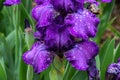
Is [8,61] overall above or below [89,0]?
below

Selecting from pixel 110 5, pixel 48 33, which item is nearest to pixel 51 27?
pixel 48 33

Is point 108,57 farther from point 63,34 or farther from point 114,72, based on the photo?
point 63,34

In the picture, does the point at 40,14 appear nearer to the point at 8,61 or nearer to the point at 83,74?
the point at 83,74

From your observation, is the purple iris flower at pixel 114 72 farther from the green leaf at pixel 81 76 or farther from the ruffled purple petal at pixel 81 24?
the ruffled purple petal at pixel 81 24

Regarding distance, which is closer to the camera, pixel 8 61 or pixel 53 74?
pixel 53 74

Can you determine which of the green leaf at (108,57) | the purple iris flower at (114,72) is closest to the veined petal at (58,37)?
the purple iris flower at (114,72)

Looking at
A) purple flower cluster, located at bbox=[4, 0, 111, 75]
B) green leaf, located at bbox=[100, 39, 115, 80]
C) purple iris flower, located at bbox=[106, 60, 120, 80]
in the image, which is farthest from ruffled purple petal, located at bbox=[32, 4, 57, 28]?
green leaf, located at bbox=[100, 39, 115, 80]

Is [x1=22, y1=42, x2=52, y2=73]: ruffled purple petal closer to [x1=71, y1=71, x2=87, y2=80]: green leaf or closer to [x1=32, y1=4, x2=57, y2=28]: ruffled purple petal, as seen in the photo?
[x1=32, y1=4, x2=57, y2=28]: ruffled purple petal
